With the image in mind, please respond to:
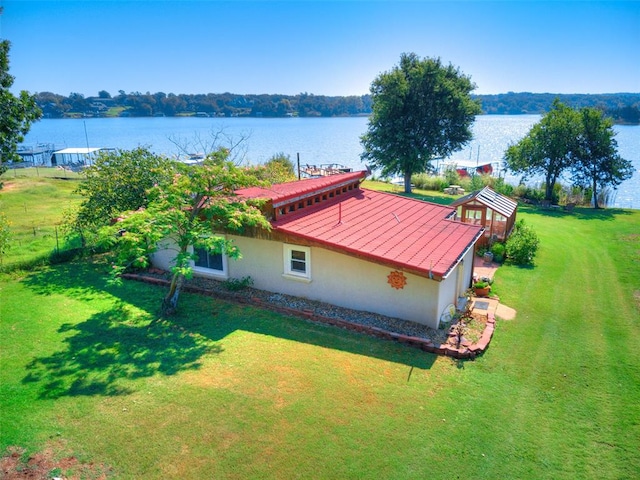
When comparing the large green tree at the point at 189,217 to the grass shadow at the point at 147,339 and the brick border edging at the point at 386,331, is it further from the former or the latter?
the brick border edging at the point at 386,331

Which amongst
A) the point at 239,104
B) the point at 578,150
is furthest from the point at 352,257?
the point at 239,104

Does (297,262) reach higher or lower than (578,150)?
lower

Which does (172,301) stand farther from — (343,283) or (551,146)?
(551,146)

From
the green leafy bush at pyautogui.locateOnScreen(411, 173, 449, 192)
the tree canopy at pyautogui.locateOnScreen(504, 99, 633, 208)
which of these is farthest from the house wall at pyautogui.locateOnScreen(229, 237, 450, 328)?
the green leafy bush at pyautogui.locateOnScreen(411, 173, 449, 192)

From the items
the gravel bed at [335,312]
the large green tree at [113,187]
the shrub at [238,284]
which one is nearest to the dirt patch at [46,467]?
the gravel bed at [335,312]

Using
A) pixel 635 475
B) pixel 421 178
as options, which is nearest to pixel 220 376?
pixel 635 475

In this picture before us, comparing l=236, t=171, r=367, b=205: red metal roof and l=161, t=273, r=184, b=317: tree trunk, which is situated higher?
l=236, t=171, r=367, b=205: red metal roof

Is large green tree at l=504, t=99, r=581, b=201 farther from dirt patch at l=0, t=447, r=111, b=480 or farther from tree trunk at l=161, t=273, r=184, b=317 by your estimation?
dirt patch at l=0, t=447, r=111, b=480
